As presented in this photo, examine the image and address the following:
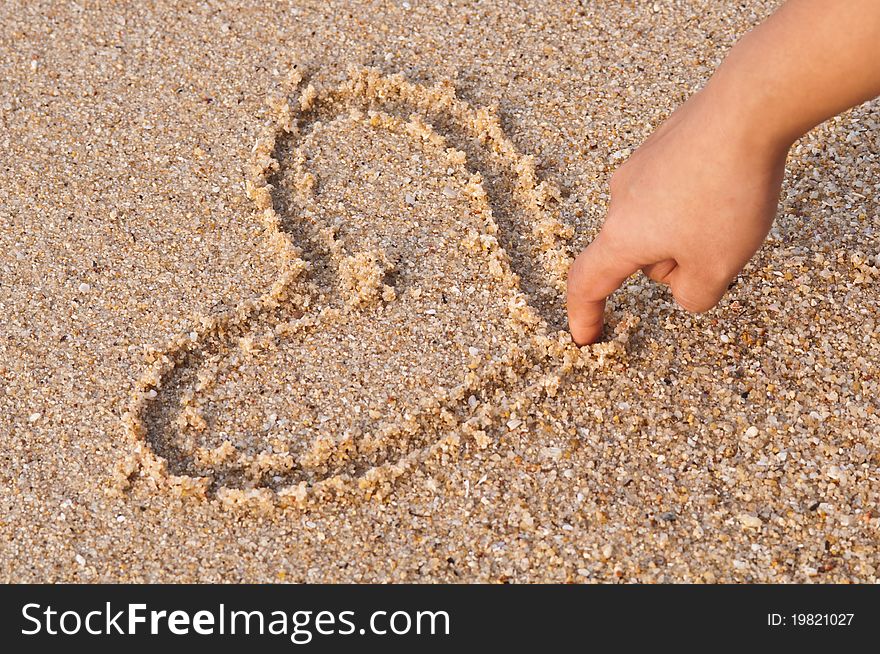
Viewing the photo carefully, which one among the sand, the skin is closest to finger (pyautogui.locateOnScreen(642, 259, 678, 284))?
the skin

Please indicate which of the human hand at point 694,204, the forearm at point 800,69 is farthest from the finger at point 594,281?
the forearm at point 800,69

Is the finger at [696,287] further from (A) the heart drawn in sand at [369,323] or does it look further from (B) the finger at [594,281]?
(A) the heart drawn in sand at [369,323]

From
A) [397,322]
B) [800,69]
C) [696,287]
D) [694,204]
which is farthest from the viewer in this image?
[397,322]

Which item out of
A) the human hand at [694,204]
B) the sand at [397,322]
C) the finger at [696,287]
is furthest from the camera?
the sand at [397,322]

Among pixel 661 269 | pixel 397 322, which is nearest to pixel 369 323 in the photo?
pixel 397 322

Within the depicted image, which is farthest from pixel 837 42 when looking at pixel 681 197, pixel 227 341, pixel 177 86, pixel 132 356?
pixel 177 86

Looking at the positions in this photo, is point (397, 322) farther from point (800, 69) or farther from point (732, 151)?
point (800, 69)
